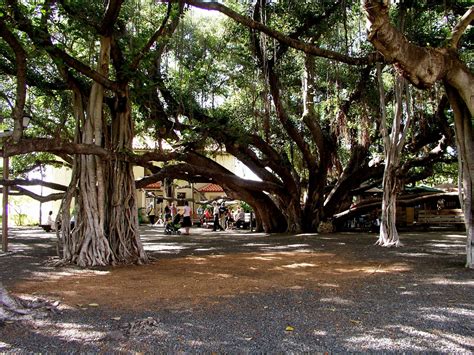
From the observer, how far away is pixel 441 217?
18.5 m

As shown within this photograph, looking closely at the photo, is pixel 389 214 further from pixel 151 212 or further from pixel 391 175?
pixel 151 212

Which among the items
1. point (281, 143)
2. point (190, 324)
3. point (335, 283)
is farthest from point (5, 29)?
point (281, 143)

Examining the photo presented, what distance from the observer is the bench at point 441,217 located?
59.5 feet

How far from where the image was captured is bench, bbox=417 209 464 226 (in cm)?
1815

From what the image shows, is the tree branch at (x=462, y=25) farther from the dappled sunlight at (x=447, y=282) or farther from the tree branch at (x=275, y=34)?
the dappled sunlight at (x=447, y=282)

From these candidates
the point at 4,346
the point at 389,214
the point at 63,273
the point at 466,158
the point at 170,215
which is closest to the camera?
the point at 4,346

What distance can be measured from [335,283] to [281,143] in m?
12.2

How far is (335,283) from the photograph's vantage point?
19.6ft

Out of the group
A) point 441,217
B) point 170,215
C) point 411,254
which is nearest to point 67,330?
point 411,254

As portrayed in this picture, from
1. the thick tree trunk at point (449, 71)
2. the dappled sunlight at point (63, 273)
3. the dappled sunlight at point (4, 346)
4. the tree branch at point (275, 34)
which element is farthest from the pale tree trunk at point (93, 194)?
the thick tree trunk at point (449, 71)

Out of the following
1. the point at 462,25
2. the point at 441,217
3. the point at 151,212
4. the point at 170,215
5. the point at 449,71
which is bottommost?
the point at 441,217

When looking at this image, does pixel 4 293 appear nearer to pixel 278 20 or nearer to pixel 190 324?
pixel 190 324

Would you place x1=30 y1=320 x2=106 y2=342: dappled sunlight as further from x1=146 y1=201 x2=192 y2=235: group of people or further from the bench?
the bench

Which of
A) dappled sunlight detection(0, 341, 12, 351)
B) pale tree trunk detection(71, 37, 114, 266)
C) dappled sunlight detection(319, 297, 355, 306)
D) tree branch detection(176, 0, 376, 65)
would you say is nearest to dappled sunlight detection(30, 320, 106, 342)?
dappled sunlight detection(0, 341, 12, 351)
